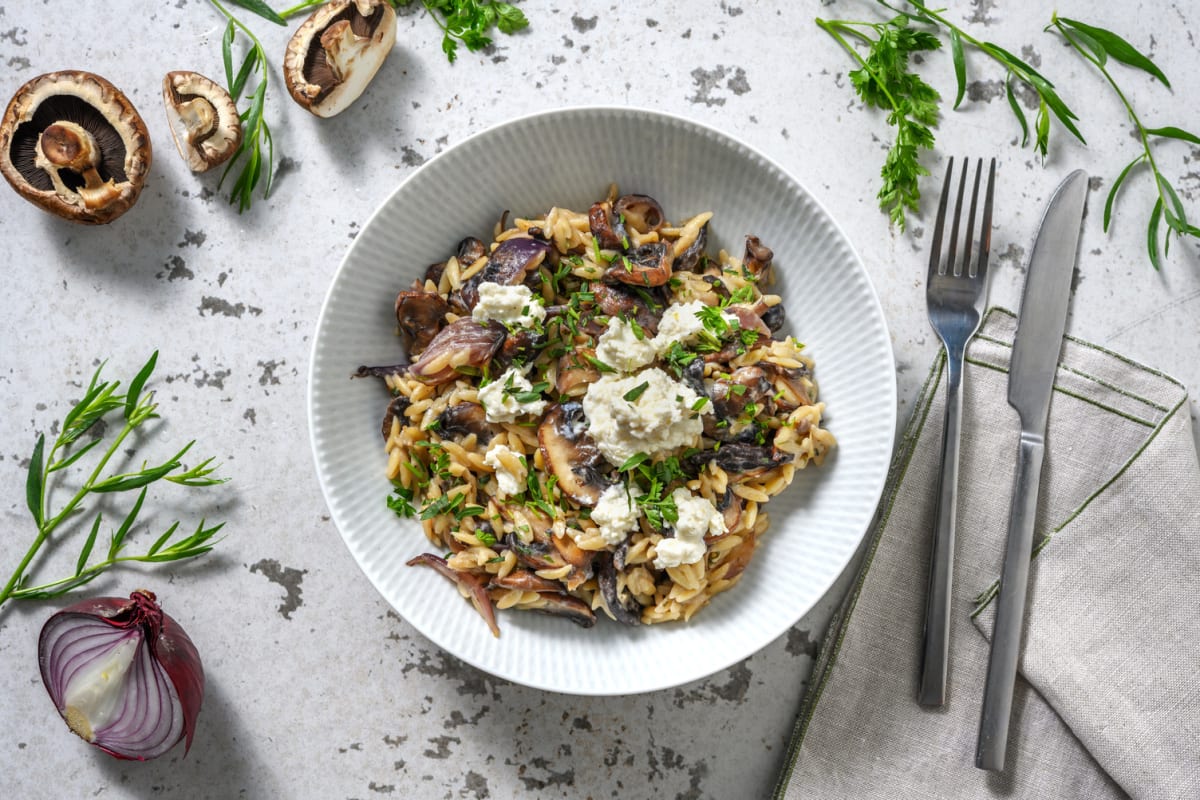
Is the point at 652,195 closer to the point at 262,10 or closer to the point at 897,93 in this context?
the point at 897,93

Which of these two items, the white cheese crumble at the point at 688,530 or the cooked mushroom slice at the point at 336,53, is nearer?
the white cheese crumble at the point at 688,530

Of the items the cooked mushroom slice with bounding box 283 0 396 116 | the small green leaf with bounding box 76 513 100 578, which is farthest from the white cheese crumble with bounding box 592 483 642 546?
the small green leaf with bounding box 76 513 100 578

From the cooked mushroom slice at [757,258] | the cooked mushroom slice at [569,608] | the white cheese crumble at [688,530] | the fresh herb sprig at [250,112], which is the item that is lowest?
the cooked mushroom slice at [569,608]

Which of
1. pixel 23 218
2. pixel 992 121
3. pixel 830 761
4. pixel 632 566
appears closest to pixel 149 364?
pixel 23 218

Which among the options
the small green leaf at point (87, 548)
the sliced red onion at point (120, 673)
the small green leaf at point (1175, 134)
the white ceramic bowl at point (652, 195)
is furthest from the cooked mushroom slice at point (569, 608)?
the small green leaf at point (1175, 134)

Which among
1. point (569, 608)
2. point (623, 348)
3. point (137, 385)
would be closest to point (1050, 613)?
point (569, 608)

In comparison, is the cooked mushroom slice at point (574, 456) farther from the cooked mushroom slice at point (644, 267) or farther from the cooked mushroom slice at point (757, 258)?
the cooked mushroom slice at point (757, 258)

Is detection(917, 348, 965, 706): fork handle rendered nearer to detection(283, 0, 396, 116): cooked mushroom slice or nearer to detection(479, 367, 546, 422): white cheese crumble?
detection(479, 367, 546, 422): white cheese crumble

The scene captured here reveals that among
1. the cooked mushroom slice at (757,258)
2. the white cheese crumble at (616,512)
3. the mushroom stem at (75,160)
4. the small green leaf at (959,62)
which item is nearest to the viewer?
the white cheese crumble at (616,512)
